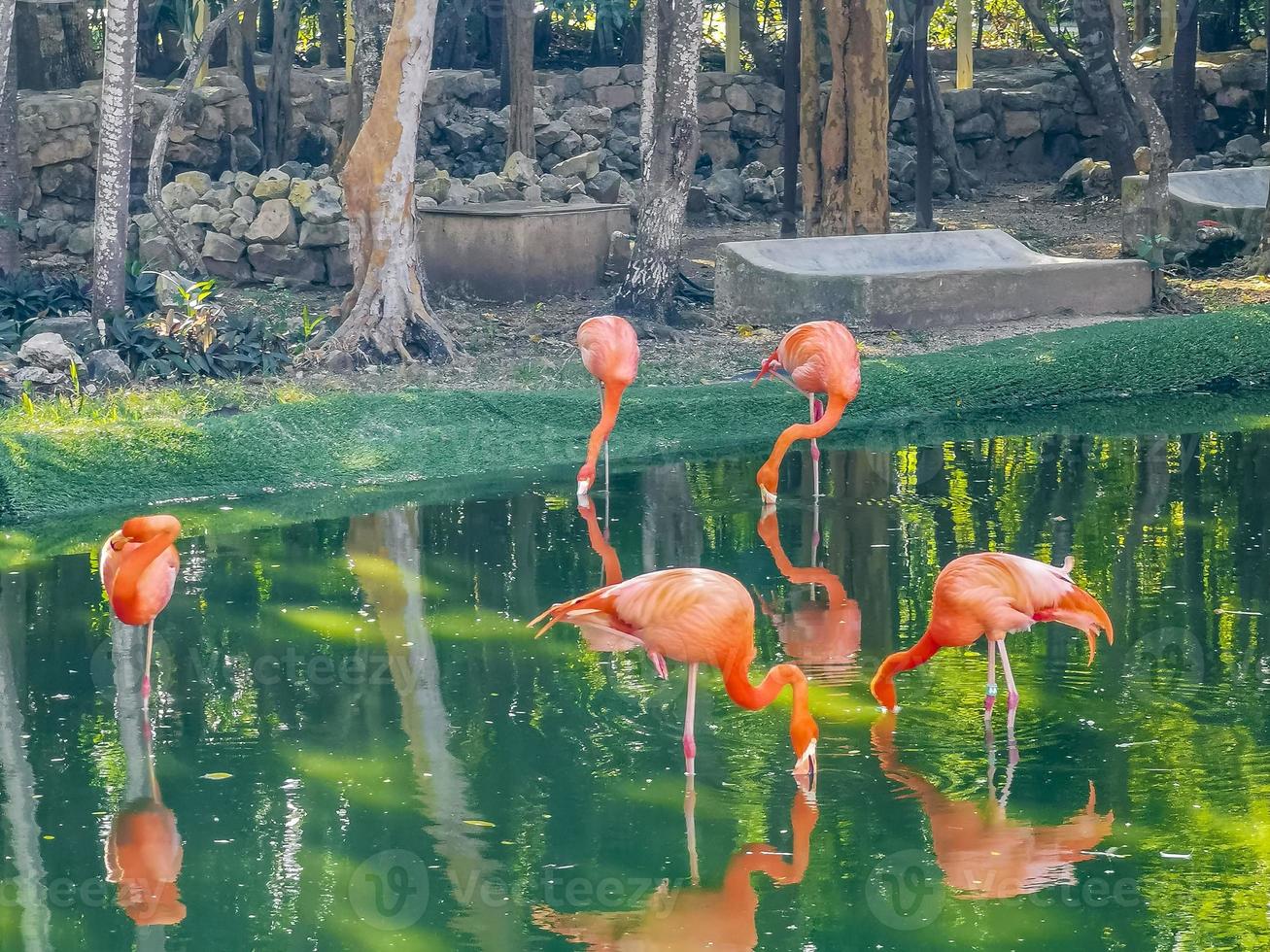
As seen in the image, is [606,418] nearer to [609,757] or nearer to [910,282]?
[609,757]

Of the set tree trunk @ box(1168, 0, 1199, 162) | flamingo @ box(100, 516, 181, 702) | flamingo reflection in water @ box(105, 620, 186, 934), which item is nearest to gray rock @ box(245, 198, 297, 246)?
flamingo @ box(100, 516, 181, 702)

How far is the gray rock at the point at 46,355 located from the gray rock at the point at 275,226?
3557 mm

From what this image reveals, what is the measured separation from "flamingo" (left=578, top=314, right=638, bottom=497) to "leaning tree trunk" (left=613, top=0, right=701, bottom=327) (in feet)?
10.5

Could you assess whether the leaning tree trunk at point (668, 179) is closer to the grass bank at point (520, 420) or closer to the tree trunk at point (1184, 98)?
the grass bank at point (520, 420)

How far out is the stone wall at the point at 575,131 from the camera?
14.6 metres

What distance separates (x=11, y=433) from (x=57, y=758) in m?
3.28

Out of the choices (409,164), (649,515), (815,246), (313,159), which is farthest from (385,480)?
(313,159)

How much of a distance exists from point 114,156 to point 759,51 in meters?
10.6

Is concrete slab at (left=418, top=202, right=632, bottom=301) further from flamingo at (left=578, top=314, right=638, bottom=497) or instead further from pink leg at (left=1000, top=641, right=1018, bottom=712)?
pink leg at (left=1000, top=641, right=1018, bottom=712)

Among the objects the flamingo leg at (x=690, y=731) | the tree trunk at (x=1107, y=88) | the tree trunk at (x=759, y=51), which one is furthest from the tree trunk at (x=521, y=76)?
the flamingo leg at (x=690, y=731)

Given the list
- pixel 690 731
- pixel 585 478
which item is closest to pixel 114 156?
pixel 585 478

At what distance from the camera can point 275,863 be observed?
12.7ft

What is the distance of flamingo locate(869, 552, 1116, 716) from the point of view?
4.30 meters

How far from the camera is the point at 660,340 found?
10422mm
